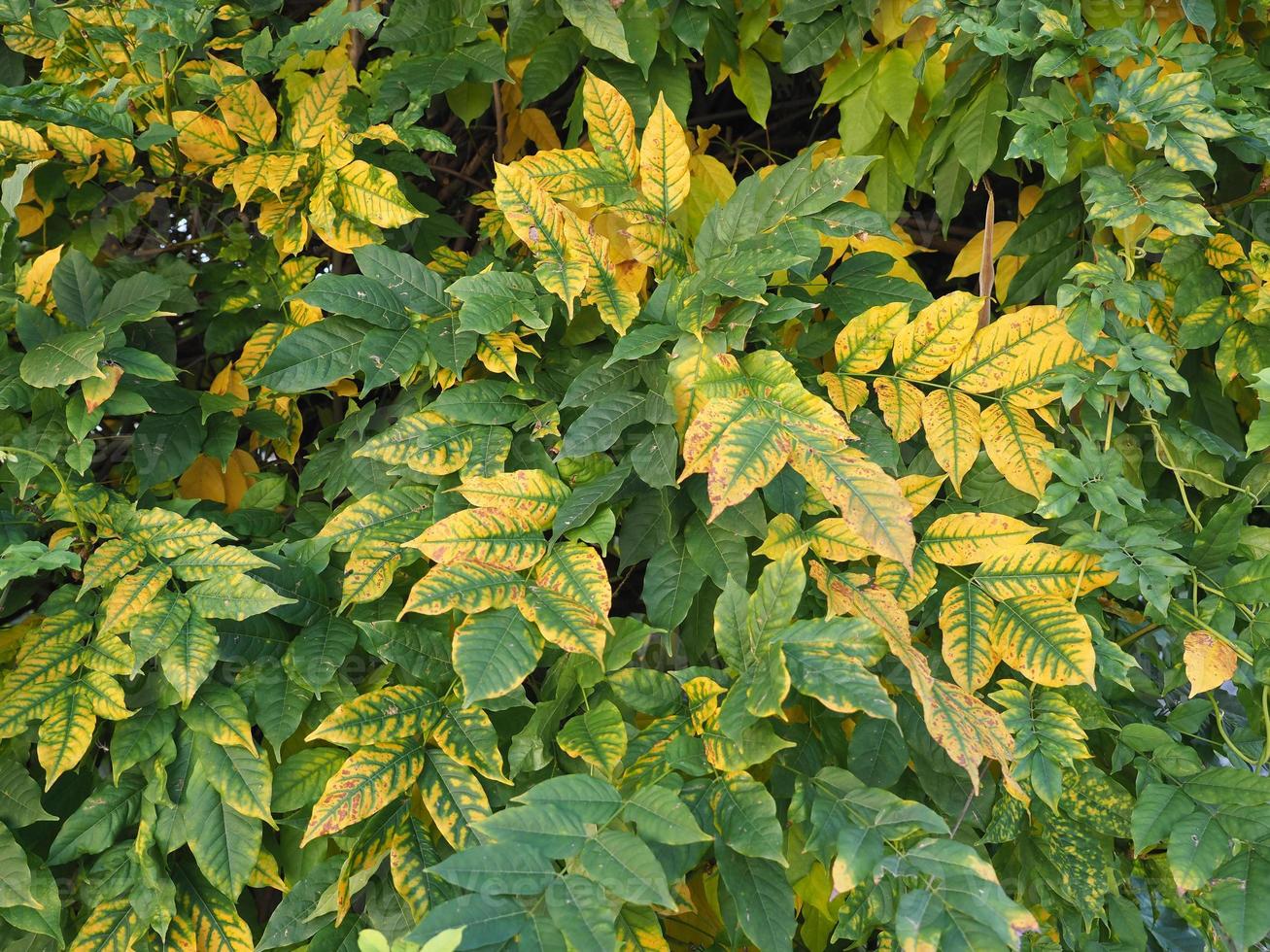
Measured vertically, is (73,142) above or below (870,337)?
above

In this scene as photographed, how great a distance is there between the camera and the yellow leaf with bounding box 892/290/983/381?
109 cm

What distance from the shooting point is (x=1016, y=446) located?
1.09m

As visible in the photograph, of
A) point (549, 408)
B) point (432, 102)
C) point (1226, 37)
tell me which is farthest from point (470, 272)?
point (1226, 37)

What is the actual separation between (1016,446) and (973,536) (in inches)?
4.3

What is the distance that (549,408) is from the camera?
3.78 feet

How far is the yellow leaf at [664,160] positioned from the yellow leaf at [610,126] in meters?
0.03

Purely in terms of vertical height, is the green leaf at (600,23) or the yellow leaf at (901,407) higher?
the green leaf at (600,23)

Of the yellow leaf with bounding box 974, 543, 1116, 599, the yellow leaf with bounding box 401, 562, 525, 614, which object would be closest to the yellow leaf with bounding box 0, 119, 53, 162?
the yellow leaf with bounding box 401, 562, 525, 614

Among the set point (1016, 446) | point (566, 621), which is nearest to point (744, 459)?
point (566, 621)

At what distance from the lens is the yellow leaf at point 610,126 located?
3.96 feet

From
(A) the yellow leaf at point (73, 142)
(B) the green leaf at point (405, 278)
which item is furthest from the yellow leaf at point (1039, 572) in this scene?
(A) the yellow leaf at point (73, 142)

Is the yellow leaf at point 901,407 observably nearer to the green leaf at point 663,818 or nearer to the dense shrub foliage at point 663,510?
the dense shrub foliage at point 663,510

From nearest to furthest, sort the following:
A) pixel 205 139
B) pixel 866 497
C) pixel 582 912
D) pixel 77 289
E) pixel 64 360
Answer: pixel 582 912
pixel 866 497
pixel 64 360
pixel 77 289
pixel 205 139

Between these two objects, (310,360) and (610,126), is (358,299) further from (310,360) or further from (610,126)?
(610,126)
